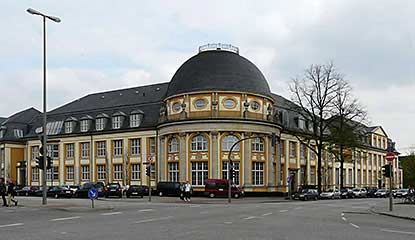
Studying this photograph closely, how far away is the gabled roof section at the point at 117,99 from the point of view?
273 feet

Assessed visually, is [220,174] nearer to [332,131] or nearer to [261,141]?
[261,141]

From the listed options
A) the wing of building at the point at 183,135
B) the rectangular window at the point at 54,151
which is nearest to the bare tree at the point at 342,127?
the wing of building at the point at 183,135

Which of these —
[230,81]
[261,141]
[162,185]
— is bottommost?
[162,185]

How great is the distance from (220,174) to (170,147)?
301 inches

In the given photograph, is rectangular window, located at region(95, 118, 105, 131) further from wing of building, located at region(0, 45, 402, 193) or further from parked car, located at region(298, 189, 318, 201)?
parked car, located at region(298, 189, 318, 201)

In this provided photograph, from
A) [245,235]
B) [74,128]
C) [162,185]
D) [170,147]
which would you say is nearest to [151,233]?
[245,235]

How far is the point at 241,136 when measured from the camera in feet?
223

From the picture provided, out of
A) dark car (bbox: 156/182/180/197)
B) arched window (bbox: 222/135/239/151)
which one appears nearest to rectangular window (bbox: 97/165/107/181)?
dark car (bbox: 156/182/180/197)

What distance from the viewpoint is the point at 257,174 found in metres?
69.8

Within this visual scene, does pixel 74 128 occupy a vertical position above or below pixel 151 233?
above

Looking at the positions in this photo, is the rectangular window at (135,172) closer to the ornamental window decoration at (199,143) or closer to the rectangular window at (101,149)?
the rectangular window at (101,149)

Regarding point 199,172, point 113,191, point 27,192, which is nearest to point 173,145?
point 199,172

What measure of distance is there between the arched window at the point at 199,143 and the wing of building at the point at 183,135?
0.36ft

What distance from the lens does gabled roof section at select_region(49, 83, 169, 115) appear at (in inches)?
3278
